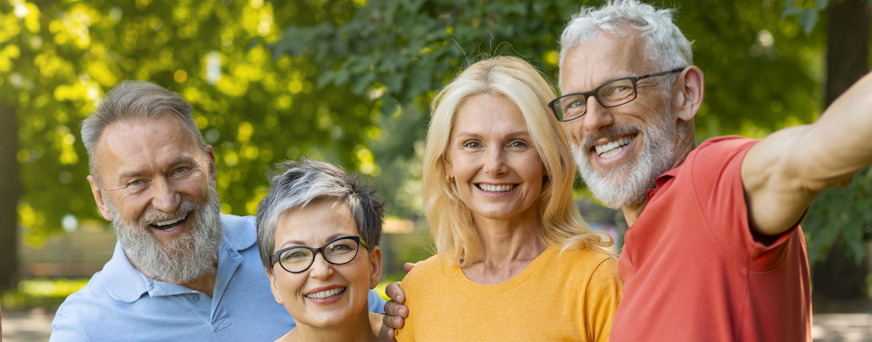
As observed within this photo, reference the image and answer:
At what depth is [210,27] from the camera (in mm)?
9484

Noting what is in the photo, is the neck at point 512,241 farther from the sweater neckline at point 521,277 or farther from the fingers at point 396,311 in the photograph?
the fingers at point 396,311

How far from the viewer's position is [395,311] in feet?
9.14

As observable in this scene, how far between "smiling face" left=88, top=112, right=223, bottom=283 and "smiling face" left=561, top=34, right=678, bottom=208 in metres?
1.90

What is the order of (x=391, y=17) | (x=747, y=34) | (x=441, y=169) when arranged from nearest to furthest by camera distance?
(x=441, y=169) → (x=391, y=17) → (x=747, y=34)

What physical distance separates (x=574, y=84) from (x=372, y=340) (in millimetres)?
1429

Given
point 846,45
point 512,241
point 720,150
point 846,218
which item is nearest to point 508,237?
point 512,241

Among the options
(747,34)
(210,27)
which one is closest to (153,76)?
(210,27)

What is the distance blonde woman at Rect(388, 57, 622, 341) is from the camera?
2.36 m

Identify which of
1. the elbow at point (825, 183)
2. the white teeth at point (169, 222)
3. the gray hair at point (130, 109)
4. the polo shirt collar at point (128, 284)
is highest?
the gray hair at point (130, 109)

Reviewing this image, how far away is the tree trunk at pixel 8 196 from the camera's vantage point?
1320cm

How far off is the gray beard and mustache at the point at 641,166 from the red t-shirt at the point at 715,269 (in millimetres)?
285

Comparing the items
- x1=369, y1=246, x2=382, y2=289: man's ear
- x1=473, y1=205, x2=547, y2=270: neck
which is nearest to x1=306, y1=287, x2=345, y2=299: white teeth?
x1=369, y1=246, x2=382, y2=289: man's ear

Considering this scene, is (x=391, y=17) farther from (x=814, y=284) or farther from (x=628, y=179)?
(x=814, y=284)

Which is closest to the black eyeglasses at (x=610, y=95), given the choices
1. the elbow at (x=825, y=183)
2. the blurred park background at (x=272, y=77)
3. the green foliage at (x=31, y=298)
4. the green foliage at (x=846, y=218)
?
the elbow at (x=825, y=183)
